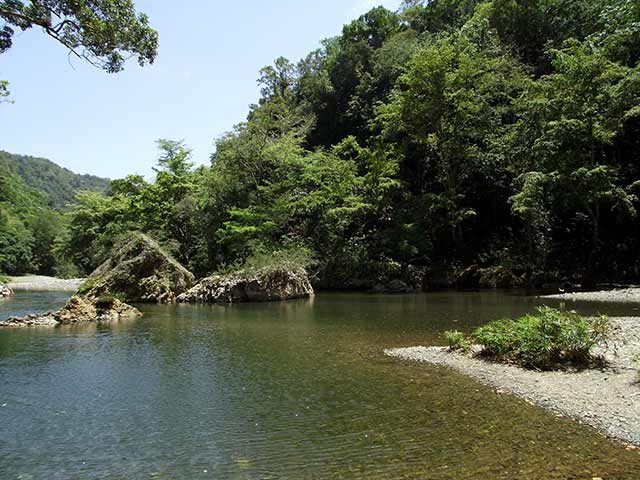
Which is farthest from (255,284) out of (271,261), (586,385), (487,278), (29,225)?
(29,225)

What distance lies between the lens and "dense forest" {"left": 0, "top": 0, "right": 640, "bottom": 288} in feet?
99.3

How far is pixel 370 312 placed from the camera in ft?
76.7

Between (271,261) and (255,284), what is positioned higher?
(271,261)

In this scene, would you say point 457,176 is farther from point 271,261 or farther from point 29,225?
→ point 29,225

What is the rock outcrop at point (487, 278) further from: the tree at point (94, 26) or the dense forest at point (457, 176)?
the tree at point (94, 26)

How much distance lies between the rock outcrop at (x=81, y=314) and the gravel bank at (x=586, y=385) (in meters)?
15.4

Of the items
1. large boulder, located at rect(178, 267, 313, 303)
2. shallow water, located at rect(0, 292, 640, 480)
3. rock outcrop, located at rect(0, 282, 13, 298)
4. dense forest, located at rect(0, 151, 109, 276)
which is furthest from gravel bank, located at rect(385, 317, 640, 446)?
dense forest, located at rect(0, 151, 109, 276)

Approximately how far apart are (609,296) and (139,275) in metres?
26.1

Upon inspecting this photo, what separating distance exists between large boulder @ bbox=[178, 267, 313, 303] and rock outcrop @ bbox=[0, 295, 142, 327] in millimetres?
6900

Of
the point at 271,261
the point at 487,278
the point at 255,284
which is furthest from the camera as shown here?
the point at 487,278

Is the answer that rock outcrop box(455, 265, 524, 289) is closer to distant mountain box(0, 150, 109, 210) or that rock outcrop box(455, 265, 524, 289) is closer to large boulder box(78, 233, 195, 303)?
large boulder box(78, 233, 195, 303)

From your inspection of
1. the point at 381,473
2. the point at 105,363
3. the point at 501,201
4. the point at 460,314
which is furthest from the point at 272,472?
the point at 501,201

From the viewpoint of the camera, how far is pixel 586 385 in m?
9.90

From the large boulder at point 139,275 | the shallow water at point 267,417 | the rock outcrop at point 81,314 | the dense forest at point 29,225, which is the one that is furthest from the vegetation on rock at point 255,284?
the dense forest at point 29,225
